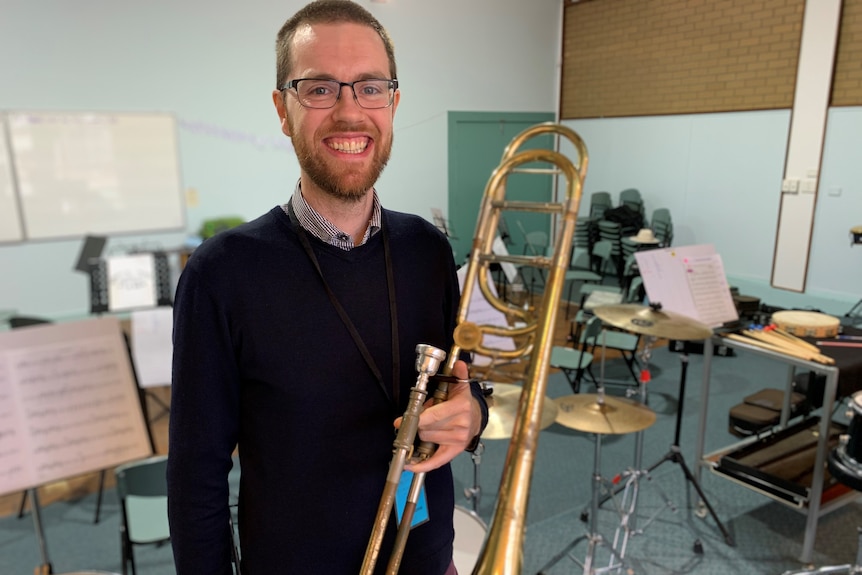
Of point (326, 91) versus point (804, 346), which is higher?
point (326, 91)

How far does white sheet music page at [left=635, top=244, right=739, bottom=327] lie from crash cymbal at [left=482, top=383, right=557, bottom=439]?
0.86m

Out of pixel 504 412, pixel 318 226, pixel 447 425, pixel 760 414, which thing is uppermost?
pixel 318 226

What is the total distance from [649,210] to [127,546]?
6.54 meters

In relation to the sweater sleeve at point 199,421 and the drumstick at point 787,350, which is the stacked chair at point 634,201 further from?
the sweater sleeve at point 199,421

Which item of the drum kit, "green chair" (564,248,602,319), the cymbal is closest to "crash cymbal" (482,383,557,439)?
the drum kit

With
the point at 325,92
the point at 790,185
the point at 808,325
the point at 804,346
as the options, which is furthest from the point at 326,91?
the point at 790,185

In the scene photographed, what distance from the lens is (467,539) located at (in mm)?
2020

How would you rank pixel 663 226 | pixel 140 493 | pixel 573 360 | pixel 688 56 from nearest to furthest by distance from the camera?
pixel 140 493 → pixel 573 360 → pixel 688 56 → pixel 663 226

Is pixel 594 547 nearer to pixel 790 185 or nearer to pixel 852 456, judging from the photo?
pixel 852 456

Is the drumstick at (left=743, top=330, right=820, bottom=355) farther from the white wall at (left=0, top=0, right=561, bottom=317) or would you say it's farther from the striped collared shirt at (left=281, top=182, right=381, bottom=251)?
the striped collared shirt at (left=281, top=182, right=381, bottom=251)

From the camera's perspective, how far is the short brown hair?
1033mm

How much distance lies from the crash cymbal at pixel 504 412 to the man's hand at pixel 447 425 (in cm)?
Result: 120

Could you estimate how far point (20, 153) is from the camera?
4871 mm

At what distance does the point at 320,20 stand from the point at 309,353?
23.5 inches
